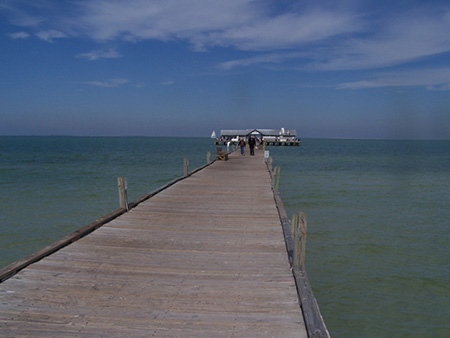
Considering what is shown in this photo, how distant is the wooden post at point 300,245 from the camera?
581cm

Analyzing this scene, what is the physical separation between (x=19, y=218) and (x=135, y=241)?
10.1 metres

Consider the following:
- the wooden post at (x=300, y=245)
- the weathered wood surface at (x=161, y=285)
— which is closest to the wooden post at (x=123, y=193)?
the weathered wood surface at (x=161, y=285)

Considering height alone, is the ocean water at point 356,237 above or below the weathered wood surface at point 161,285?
below

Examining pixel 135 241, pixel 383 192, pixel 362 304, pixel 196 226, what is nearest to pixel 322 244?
pixel 362 304

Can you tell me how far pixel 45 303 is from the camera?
470 centimetres

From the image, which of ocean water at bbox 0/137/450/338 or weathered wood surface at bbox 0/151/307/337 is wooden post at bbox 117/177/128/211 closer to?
weathered wood surface at bbox 0/151/307/337

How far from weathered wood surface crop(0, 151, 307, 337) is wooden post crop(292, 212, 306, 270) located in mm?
198

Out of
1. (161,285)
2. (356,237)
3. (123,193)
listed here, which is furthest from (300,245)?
(356,237)

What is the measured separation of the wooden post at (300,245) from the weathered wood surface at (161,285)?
20cm

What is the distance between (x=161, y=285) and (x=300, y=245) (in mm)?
2260

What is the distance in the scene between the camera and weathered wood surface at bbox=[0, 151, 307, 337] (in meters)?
4.24

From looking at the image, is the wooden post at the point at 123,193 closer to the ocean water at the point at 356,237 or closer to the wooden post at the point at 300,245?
the ocean water at the point at 356,237

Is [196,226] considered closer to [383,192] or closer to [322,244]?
[322,244]

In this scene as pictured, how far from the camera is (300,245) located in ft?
19.3
